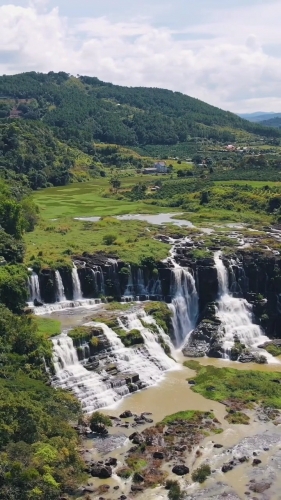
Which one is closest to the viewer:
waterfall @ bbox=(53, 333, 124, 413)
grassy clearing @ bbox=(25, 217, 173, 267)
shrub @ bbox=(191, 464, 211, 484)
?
shrub @ bbox=(191, 464, 211, 484)

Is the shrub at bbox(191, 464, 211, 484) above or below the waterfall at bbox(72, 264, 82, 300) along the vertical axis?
below

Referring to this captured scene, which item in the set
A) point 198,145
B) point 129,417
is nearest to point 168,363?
point 129,417

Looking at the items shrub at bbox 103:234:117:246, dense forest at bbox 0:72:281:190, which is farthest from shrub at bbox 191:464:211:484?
dense forest at bbox 0:72:281:190

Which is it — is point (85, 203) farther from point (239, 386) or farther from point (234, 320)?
point (239, 386)

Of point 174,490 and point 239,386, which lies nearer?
point 174,490

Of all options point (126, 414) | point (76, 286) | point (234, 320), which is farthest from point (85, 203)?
point (126, 414)

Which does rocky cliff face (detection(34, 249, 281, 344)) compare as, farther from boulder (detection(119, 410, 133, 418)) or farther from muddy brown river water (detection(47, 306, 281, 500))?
boulder (detection(119, 410, 133, 418))

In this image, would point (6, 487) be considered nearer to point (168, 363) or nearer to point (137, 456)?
point (137, 456)
